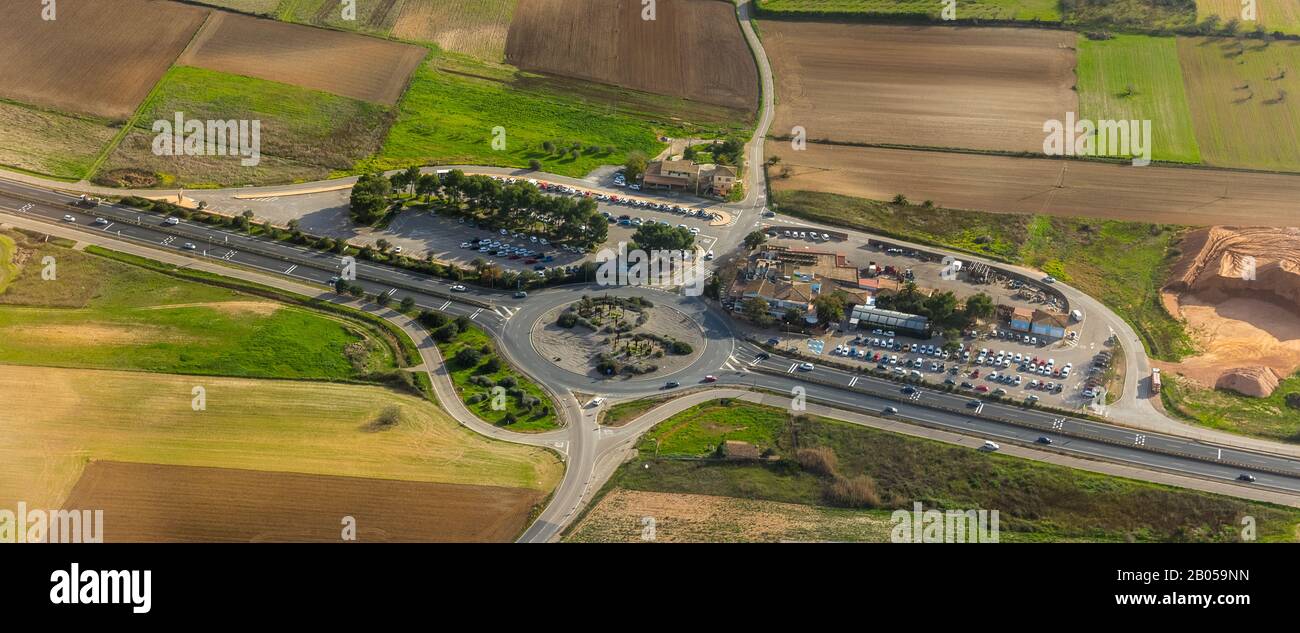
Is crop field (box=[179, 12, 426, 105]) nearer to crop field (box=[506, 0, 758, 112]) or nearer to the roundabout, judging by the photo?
crop field (box=[506, 0, 758, 112])

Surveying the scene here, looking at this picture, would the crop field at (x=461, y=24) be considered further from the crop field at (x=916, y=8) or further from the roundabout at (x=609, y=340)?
the roundabout at (x=609, y=340)

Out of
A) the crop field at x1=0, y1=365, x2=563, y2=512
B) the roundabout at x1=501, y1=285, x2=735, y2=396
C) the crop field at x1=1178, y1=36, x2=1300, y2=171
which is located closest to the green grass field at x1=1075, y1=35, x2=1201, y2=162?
the crop field at x1=1178, y1=36, x2=1300, y2=171

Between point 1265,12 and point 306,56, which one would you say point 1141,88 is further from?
point 306,56

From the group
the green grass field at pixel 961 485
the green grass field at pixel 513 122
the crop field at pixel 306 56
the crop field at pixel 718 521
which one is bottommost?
the crop field at pixel 718 521

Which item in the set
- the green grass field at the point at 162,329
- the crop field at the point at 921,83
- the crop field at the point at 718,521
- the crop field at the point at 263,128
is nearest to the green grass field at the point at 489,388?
the green grass field at the point at 162,329

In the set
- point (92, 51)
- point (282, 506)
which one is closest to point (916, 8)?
point (92, 51)

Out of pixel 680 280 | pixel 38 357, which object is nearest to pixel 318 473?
pixel 38 357
